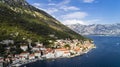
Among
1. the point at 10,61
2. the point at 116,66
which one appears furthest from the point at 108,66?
the point at 10,61

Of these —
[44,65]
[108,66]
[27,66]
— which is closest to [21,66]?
[27,66]

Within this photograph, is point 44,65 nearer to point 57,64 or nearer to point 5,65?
point 57,64

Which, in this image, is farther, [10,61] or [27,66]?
[10,61]

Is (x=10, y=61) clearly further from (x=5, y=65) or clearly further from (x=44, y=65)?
(x=44, y=65)

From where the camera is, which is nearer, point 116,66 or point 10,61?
point 116,66

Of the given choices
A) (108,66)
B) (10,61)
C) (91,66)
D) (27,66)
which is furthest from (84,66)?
(10,61)

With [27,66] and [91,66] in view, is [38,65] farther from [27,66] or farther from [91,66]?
[91,66]

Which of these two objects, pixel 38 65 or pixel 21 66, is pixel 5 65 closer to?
pixel 21 66
